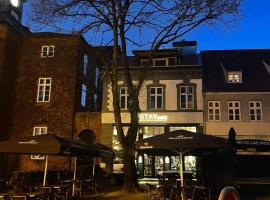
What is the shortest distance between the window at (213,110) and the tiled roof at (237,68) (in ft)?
3.20

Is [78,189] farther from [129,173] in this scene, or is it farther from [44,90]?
[44,90]

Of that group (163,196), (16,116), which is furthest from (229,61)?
(163,196)

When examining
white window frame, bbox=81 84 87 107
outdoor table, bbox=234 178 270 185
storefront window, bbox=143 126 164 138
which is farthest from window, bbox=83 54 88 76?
outdoor table, bbox=234 178 270 185

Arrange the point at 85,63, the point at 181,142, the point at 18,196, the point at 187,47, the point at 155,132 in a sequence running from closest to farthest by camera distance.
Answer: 1. the point at 18,196
2. the point at 181,142
3. the point at 155,132
4. the point at 85,63
5. the point at 187,47

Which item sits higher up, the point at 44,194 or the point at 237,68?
the point at 237,68

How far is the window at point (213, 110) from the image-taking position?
89.4 ft

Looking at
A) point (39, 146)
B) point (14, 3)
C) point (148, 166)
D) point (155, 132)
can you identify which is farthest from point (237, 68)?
point (14, 3)

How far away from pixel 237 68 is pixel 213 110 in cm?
411

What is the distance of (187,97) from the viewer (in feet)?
91.5

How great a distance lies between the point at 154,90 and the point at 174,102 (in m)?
1.83

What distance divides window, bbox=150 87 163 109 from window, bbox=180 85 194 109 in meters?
1.58

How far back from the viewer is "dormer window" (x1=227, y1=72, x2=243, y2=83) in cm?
2836

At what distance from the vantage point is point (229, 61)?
3080 centimetres

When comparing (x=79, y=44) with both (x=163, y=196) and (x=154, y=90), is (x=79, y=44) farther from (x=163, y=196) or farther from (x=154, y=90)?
(x=163, y=196)
